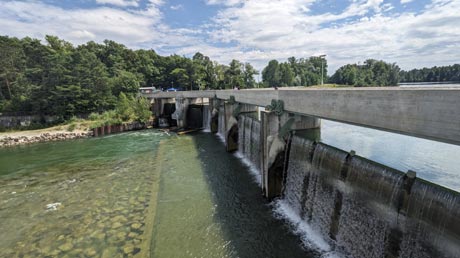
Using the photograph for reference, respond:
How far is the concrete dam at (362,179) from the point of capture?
5.88m

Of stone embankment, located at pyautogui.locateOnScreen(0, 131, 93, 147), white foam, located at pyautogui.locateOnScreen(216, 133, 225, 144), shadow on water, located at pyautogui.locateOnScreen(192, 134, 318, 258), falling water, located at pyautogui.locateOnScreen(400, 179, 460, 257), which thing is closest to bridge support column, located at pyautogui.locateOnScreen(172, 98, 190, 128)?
white foam, located at pyautogui.locateOnScreen(216, 133, 225, 144)

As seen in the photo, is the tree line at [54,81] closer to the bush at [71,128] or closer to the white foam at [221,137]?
the bush at [71,128]

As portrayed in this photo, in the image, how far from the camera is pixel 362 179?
26.3 ft

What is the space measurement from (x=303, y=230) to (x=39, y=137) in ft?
113

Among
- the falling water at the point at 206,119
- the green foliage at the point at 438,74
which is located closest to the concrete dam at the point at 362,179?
the falling water at the point at 206,119

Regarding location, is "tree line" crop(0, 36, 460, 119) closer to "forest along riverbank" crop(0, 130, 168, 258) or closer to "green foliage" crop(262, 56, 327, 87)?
"green foliage" crop(262, 56, 327, 87)

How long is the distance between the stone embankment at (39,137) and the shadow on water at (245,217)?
2263cm

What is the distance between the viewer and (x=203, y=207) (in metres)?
11.9

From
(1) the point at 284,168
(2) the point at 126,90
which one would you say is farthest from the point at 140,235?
(2) the point at 126,90

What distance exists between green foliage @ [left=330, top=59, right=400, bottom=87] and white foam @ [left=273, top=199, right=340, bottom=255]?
219ft

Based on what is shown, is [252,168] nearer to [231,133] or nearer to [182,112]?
[231,133]

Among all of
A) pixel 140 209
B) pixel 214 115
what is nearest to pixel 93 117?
pixel 214 115

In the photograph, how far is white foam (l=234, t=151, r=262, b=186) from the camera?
1477cm

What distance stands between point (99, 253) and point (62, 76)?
36584 millimetres
